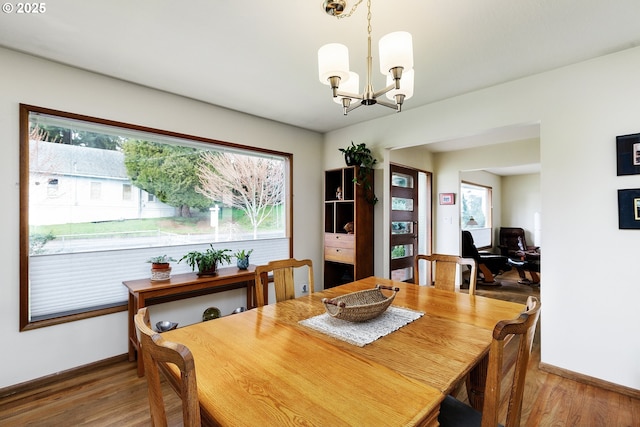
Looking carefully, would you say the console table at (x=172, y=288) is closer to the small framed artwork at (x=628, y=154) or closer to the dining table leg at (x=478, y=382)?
the dining table leg at (x=478, y=382)

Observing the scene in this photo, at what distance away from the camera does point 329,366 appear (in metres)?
1.04

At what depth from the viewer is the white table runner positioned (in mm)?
1267

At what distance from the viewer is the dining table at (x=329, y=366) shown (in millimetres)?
802

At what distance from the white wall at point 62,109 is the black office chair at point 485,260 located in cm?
414

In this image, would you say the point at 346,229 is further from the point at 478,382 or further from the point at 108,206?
the point at 108,206

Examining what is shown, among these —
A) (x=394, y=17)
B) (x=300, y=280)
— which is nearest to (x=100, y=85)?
(x=394, y=17)

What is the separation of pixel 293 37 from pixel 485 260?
518 cm

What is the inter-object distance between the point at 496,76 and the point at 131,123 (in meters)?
3.28

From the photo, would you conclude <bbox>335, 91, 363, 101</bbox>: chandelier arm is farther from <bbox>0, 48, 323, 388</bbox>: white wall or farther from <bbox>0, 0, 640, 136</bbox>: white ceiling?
<bbox>0, 48, 323, 388</bbox>: white wall

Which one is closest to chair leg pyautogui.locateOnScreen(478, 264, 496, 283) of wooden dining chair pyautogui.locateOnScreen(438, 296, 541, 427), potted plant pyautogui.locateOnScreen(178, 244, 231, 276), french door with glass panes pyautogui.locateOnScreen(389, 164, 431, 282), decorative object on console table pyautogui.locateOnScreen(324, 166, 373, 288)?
french door with glass panes pyautogui.locateOnScreen(389, 164, 431, 282)

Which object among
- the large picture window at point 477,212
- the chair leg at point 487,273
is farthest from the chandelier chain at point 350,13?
the large picture window at point 477,212

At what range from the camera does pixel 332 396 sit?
2.85ft

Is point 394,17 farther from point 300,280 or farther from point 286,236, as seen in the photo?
point 300,280

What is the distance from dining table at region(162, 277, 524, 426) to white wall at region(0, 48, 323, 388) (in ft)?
5.89
